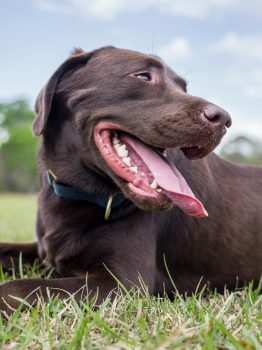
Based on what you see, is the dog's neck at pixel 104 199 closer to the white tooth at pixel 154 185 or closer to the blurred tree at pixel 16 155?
the white tooth at pixel 154 185

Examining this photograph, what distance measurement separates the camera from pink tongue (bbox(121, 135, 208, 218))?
2787 mm

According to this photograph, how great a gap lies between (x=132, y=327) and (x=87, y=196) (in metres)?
1.32

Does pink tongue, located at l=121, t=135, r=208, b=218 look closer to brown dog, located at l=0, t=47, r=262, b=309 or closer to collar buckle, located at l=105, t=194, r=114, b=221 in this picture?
brown dog, located at l=0, t=47, r=262, b=309

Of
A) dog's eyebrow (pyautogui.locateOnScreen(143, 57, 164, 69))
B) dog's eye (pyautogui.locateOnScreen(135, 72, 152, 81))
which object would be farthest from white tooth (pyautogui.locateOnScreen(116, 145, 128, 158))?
dog's eyebrow (pyautogui.locateOnScreen(143, 57, 164, 69))

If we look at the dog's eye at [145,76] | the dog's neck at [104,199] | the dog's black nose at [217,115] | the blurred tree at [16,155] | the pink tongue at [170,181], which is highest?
the dog's eye at [145,76]

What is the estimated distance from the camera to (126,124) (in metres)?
2.97

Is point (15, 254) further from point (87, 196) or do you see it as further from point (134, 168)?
point (134, 168)

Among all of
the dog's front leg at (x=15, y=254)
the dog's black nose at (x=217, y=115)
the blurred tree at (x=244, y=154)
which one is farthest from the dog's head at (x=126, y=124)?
the blurred tree at (x=244, y=154)

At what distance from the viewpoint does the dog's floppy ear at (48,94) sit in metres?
3.13

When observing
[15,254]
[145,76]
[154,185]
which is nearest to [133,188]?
[154,185]

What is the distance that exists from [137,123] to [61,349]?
148 cm

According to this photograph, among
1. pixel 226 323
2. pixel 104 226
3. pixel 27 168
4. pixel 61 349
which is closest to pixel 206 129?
pixel 104 226

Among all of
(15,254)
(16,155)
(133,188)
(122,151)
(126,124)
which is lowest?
(16,155)

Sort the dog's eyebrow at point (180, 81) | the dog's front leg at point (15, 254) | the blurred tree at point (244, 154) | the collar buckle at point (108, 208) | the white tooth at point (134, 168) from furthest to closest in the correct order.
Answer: the blurred tree at point (244, 154) → the dog's front leg at point (15, 254) → the dog's eyebrow at point (180, 81) → the collar buckle at point (108, 208) → the white tooth at point (134, 168)
